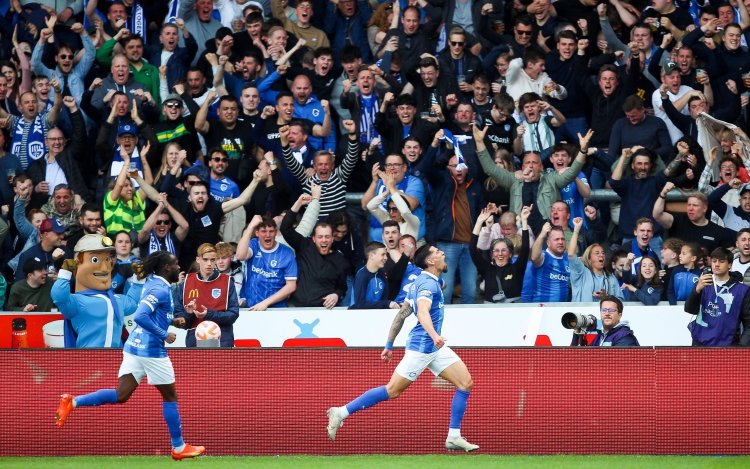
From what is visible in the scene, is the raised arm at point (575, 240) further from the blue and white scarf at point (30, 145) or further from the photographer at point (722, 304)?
the blue and white scarf at point (30, 145)

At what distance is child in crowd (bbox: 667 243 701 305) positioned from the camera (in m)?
14.3

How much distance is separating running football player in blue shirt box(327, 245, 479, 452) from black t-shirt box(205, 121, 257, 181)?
5.46 meters

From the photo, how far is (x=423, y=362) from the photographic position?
1208 centimetres

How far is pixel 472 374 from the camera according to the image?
41.5ft

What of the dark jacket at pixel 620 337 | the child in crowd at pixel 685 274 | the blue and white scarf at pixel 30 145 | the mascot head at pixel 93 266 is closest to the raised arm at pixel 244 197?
the blue and white scarf at pixel 30 145

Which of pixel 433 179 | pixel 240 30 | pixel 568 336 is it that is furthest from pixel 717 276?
pixel 240 30

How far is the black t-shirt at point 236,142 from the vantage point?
17094 millimetres

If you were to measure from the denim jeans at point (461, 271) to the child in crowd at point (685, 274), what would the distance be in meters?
2.54

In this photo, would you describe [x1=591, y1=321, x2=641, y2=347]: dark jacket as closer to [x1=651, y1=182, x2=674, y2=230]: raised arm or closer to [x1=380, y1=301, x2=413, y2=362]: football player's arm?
[x1=380, y1=301, x2=413, y2=362]: football player's arm

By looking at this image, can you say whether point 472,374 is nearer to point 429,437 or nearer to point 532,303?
point 429,437

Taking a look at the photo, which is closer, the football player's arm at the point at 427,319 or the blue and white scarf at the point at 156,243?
the football player's arm at the point at 427,319

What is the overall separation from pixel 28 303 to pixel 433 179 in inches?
202

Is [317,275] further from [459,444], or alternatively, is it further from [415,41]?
[415,41]

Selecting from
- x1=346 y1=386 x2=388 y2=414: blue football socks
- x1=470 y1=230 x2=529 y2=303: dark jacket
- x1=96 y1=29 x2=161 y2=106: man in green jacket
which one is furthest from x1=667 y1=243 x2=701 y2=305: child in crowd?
x1=96 y1=29 x2=161 y2=106: man in green jacket
